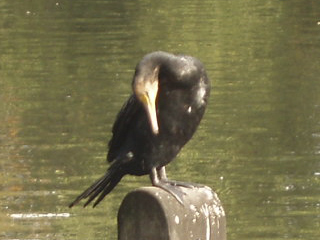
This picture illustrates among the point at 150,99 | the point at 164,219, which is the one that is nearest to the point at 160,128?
the point at 150,99

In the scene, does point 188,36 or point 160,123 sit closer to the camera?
point 160,123

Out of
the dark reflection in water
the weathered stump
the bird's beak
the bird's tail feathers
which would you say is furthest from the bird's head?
the dark reflection in water

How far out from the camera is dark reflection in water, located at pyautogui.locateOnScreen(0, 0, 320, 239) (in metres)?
8.47

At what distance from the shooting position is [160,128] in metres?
3.96

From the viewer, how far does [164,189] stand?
10.4ft

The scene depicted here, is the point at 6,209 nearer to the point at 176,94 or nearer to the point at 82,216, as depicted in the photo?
the point at 82,216

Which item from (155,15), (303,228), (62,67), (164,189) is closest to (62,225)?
(303,228)

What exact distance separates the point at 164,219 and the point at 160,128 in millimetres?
1040

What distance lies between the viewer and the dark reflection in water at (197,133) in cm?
847

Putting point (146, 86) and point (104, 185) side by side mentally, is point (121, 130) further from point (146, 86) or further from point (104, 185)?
point (146, 86)

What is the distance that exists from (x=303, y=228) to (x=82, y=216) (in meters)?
1.46

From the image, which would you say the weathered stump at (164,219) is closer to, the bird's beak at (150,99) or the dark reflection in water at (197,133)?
the bird's beak at (150,99)

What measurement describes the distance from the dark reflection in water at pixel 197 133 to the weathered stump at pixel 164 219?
16.0 ft

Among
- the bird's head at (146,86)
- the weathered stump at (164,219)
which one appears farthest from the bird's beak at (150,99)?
the weathered stump at (164,219)
